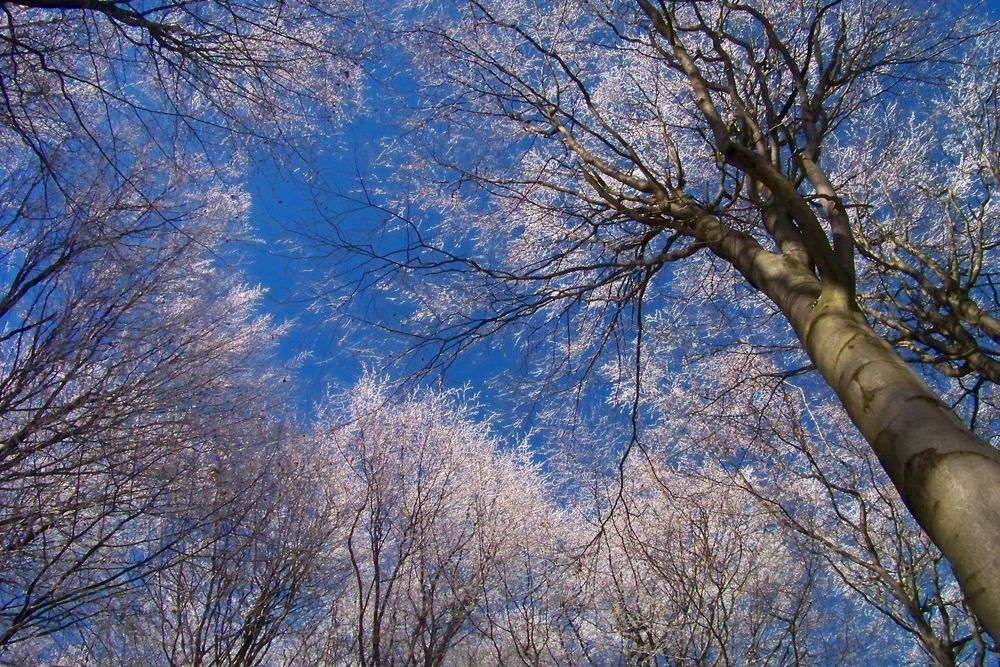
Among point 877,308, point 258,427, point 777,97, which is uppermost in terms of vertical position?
point 258,427

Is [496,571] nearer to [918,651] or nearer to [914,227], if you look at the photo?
→ [918,651]

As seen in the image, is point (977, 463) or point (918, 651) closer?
point (977, 463)

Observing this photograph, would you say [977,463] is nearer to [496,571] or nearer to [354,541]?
[496,571]

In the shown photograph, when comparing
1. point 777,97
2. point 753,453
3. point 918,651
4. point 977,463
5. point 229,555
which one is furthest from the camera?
point 918,651

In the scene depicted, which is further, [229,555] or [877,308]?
[877,308]

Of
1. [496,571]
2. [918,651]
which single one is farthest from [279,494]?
[918,651]

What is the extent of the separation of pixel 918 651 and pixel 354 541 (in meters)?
5.34

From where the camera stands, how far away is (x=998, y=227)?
466cm

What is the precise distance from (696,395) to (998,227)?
8.29 ft

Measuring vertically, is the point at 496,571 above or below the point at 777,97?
below

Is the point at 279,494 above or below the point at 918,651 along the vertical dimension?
above

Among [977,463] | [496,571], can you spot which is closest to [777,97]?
[977,463]

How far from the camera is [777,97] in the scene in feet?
12.0

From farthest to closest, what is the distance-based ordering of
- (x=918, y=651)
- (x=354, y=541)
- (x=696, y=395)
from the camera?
(x=354, y=541) → (x=918, y=651) → (x=696, y=395)
